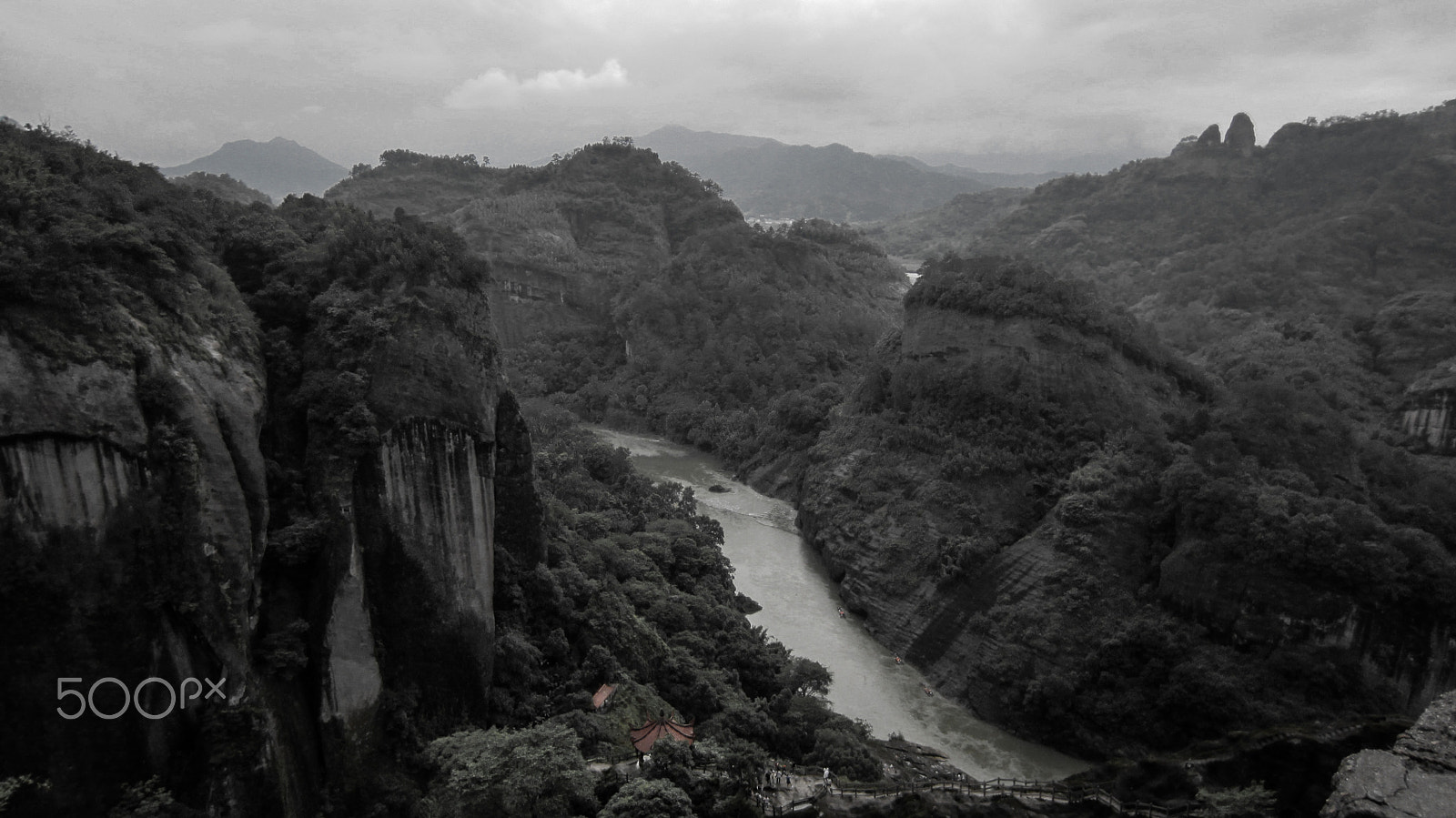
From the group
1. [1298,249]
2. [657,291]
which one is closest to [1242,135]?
[1298,249]

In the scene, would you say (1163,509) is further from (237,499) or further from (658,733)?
(237,499)

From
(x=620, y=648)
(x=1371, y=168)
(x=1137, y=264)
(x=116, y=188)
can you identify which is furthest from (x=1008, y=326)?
(x=1371, y=168)

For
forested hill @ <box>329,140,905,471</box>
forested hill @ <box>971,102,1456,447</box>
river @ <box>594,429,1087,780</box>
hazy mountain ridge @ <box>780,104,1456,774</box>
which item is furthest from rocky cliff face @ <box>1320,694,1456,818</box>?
forested hill @ <box>329,140,905,471</box>

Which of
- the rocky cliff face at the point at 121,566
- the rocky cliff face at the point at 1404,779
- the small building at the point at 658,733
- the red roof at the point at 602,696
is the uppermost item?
the rocky cliff face at the point at 121,566

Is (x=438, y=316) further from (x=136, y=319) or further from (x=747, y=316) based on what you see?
(x=747, y=316)

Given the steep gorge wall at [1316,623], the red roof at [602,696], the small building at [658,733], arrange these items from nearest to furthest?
1. the small building at [658,733]
2. the red roof at [602,696]
3. the steep gorge wall at [1316,623]

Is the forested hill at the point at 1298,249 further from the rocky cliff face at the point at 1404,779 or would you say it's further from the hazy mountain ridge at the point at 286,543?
the hazy mountain ridge at the point at 286,543

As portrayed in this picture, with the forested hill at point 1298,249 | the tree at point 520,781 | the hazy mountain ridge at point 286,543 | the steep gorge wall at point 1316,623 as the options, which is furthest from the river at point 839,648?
the forested hill at point 1298,249
